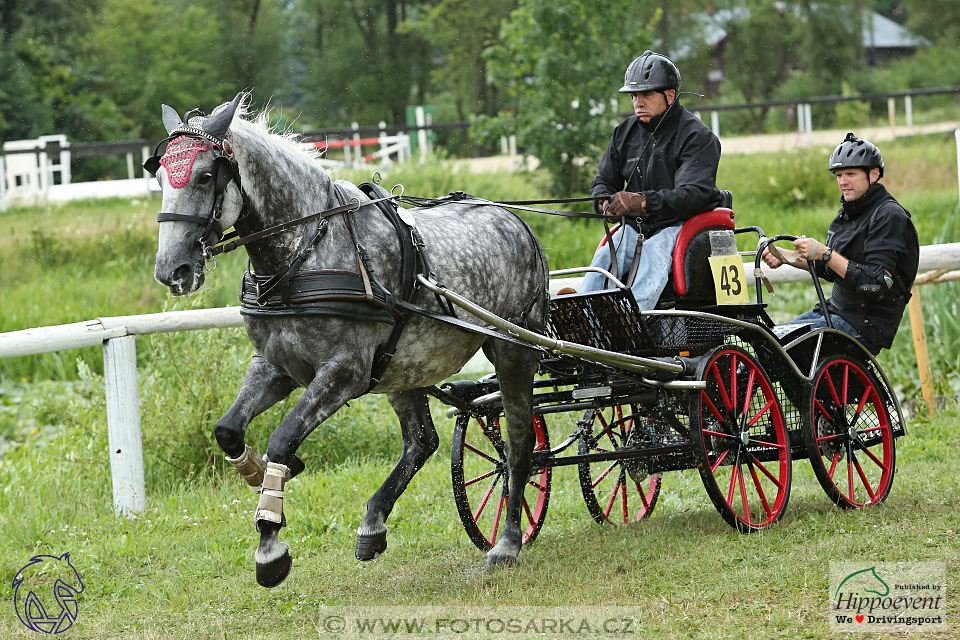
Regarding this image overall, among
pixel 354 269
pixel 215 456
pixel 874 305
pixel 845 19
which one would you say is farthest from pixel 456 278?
pixel 845 19

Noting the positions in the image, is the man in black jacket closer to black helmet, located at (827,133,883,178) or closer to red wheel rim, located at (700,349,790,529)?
red wheel rim, located at (700,349,790,529)

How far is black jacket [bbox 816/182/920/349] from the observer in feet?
18.4

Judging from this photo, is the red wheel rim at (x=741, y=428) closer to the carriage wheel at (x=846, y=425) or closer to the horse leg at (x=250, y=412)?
the carriage wheel at (x=846, y=425)

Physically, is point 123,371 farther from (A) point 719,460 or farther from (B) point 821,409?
(B) point 821,409

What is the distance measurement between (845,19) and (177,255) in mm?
40308

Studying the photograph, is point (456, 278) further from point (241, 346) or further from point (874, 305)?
point (241, 346)

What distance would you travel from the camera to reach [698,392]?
5.19 m

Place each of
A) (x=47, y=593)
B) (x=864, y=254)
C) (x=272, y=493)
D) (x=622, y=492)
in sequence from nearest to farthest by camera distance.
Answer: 1. (x=272, y=493)
2. (x=47, y=593)
3. (x=864, y=254)
4. (x=622, y=492)

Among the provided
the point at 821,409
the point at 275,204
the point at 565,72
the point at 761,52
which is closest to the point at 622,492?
the point at 821,409

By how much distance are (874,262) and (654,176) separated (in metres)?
1.18

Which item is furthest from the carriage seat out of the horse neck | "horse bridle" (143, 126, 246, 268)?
"horse bridle" (143, 126, 246, 268)

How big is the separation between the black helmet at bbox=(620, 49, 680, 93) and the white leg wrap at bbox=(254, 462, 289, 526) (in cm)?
257

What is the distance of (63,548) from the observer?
18.9 feet

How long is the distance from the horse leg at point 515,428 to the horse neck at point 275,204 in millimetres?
1066
